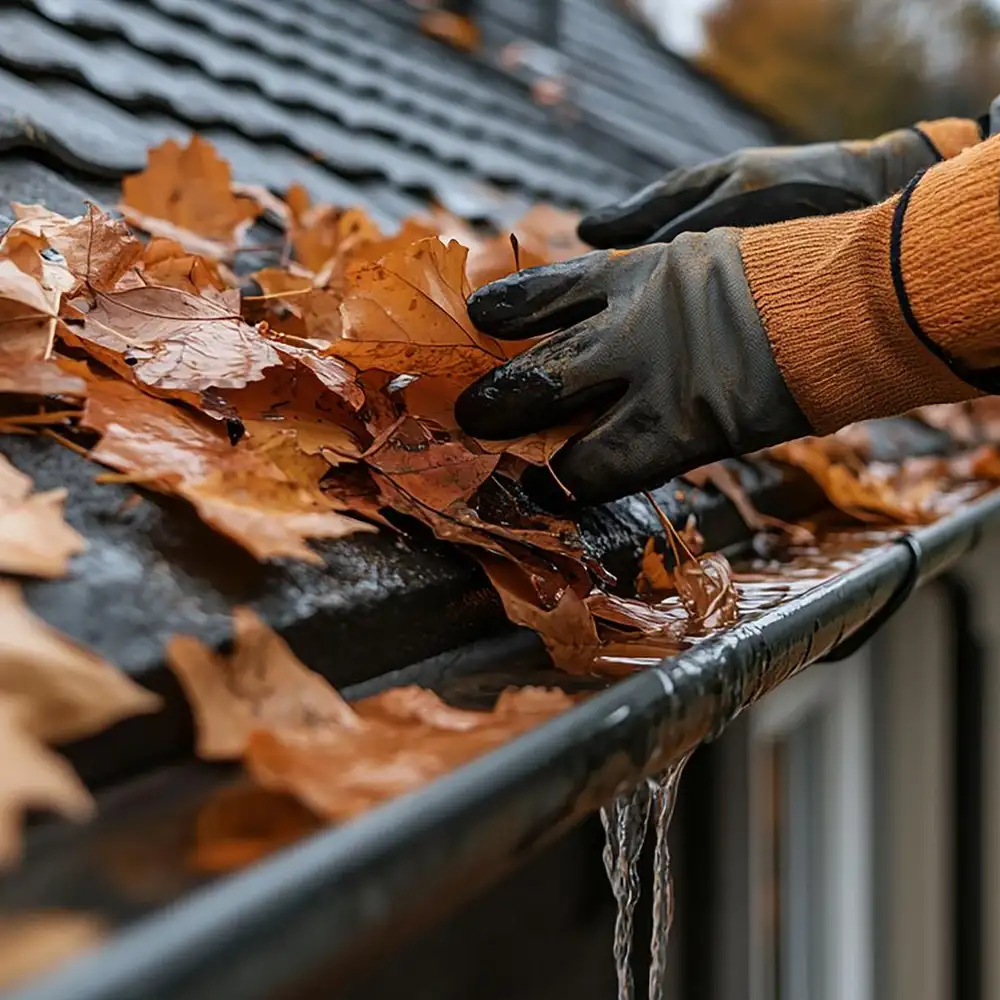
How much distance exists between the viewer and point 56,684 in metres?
0.56

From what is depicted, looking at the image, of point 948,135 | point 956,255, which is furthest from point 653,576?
point 948,135

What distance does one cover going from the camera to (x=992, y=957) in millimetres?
4188

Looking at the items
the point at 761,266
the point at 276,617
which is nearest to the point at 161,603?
the point at 276,617

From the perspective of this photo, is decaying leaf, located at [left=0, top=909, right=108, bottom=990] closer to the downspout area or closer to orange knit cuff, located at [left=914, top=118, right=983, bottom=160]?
the downspout area

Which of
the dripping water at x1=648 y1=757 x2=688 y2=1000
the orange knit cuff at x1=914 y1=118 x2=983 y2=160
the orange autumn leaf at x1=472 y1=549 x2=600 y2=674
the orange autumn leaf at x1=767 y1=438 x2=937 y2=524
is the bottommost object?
the dripping water at x1=648 y1=757 x2=688 y2=1000

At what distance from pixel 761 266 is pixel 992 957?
13.2 feet

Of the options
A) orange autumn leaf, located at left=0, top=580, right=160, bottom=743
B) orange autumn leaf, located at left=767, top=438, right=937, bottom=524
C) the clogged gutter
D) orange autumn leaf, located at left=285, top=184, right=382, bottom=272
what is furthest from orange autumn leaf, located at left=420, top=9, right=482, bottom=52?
orange autumn leaf, located at left=0, top=580, right=160, bottom=743

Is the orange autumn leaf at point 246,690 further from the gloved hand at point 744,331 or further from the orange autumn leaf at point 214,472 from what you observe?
the gloved hand at point 744,331

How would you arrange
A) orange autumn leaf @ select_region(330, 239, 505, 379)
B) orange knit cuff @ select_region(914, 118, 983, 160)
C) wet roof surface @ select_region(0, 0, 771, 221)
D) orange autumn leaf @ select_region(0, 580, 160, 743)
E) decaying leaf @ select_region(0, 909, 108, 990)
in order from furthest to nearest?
orange knit cuff @ select_region(914, 118, 983, 160), wet roof surface @ select_region(0, 0, 771, 221), orange autumn leaf @ select_region(330, 239, 505, 379), orange autumn leaf @ select_region(0, 580, 160, 743), decaying leaf @ select_region(0, 909, 108, 990)

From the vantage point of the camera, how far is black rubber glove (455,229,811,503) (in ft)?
3.47

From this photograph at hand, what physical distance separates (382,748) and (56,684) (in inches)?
7.1

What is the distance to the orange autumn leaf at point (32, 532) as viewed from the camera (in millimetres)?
652

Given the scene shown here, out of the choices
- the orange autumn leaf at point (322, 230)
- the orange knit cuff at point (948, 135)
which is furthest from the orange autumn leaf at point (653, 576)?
the orange knit cuff at point (948, 135)

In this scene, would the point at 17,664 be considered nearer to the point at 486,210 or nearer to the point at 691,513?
the point at 691,513
